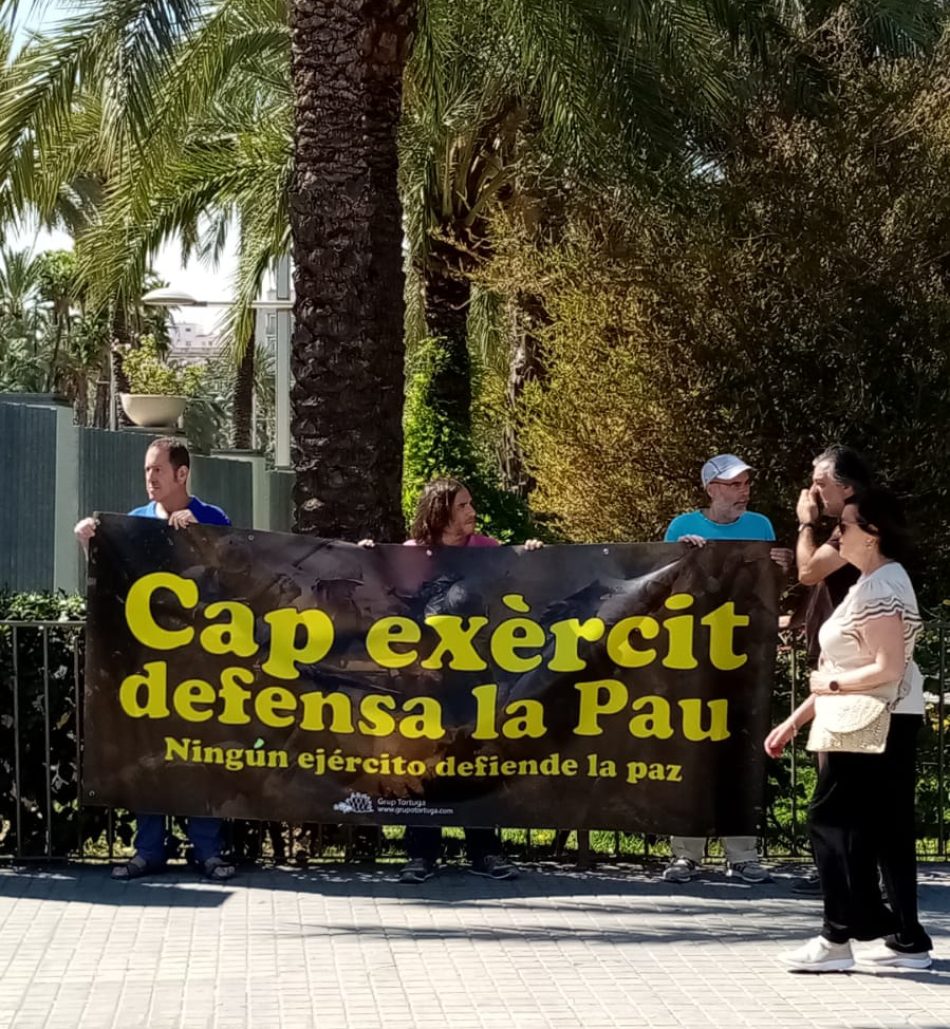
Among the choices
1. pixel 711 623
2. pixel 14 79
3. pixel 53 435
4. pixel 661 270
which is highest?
pixel 14 79

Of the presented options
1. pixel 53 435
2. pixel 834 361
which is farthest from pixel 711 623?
pixel 53 435

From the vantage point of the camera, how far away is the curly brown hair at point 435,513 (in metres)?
7.74

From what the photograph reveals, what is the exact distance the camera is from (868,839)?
6051mm

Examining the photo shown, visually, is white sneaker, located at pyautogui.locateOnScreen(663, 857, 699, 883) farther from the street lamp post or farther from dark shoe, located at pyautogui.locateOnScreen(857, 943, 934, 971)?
the street lamp post

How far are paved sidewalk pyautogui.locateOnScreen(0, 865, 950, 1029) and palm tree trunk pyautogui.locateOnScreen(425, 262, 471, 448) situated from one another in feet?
40.7

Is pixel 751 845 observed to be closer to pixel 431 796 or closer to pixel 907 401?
pixel 431 796

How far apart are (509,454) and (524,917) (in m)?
15.9

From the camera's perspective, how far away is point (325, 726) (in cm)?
781

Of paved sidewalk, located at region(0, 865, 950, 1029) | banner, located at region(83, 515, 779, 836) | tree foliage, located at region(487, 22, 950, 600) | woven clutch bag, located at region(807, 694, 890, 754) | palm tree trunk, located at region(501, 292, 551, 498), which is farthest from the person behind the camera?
palm tree trunk, located at region(501, 292, 551, 498)

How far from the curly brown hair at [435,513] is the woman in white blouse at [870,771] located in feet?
7.05

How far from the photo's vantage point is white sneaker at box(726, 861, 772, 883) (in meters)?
7.72

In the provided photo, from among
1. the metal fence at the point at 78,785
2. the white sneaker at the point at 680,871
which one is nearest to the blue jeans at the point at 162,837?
the metal fence at the point at 78,785

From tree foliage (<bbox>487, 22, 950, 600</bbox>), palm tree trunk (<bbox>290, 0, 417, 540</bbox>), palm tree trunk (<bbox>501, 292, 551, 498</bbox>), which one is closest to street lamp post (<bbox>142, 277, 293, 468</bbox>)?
palm tree trunk (<bbox>501, 292, 551, 498</bbox>)

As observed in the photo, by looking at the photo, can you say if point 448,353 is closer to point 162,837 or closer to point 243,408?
point 162,837
